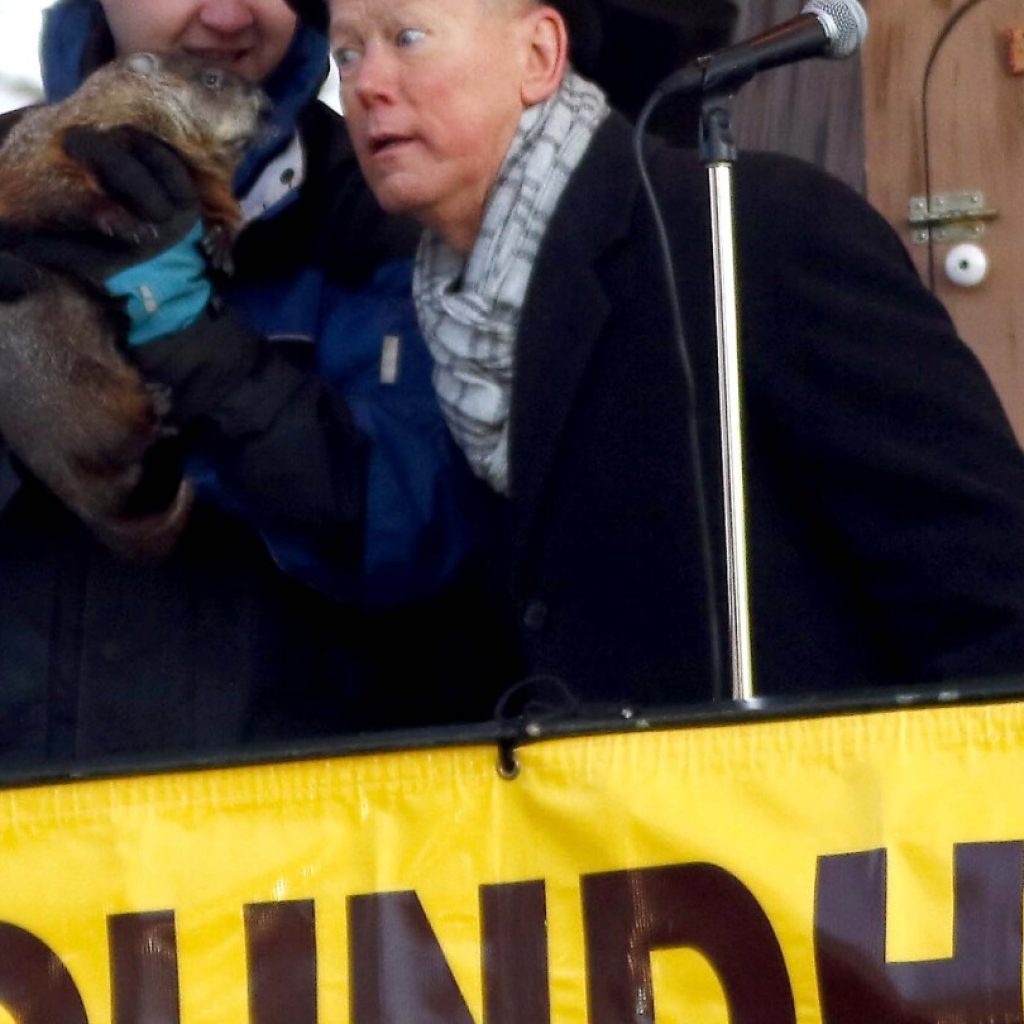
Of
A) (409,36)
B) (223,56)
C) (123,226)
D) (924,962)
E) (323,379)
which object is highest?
(223,56)

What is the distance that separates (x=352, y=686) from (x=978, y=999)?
1093 mm

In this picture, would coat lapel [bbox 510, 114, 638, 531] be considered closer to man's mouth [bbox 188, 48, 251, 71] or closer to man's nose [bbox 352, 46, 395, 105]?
man's nose [bbox 352, 46, 395, 105]

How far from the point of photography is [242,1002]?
5.58 ft

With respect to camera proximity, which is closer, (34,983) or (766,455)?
(34,983)

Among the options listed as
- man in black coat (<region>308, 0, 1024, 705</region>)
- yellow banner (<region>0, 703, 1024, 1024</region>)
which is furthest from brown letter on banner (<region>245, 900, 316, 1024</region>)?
man in black coat (<region>308, 0, 1024, 705</region>)

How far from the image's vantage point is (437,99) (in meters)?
2.35

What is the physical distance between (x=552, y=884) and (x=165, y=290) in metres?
0.98

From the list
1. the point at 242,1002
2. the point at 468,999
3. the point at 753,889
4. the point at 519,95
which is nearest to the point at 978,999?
the point at 753,889

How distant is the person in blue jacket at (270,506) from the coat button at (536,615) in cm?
14

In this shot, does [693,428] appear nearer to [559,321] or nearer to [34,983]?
[559,321]

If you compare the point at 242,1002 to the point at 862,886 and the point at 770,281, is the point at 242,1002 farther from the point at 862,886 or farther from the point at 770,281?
the point at 770,281

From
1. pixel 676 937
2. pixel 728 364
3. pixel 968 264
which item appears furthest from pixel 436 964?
pixel 968 264

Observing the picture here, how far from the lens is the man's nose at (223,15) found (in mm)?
2582

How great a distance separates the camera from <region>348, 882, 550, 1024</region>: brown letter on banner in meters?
1.67
